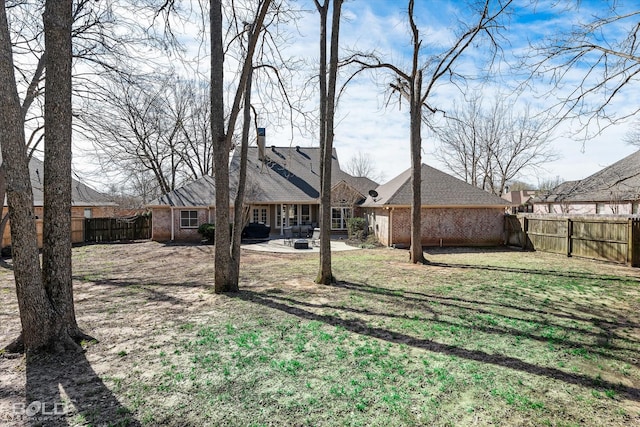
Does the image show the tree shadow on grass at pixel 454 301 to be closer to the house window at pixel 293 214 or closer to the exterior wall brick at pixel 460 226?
the exterior wall brick at pixel 460 226

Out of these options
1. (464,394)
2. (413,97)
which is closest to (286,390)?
(464,394)

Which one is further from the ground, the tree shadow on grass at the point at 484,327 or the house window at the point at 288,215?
the house window at the point at 288,215

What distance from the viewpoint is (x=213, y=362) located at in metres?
4.22

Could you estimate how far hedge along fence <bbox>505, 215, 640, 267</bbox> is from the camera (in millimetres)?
11828

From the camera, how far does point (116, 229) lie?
20.7 m

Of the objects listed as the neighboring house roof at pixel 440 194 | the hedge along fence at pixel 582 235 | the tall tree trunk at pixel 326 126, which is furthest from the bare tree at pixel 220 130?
the hedge along fence at pixel 582 235

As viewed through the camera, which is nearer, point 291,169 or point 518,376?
point 518,376

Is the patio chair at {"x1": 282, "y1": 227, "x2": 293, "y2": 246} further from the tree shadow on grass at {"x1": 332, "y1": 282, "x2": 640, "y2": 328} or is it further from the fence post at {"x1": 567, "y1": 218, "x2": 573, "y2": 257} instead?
the fence post at {"x1": 567, "y1": 218, "x2": 573, "y2": 257}

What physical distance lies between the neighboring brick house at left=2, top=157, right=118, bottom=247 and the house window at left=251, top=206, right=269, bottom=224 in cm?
964

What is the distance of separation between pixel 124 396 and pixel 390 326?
3.86 metres

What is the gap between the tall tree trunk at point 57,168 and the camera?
4539 millimetres

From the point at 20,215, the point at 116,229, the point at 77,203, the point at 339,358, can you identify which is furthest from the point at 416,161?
the point at 77,203

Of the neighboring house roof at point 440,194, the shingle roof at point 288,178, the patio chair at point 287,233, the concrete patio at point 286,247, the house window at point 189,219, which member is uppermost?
the shingle roof at point 288,178

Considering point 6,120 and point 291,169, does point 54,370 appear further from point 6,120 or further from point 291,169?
point 291,169
